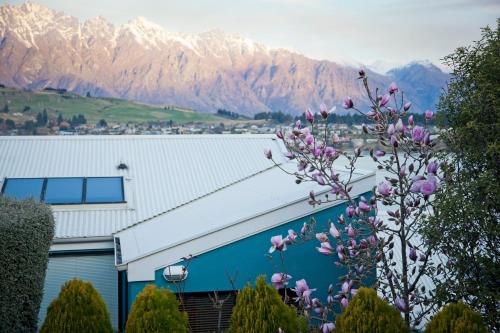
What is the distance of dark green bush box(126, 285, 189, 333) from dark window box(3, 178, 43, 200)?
8069 mm

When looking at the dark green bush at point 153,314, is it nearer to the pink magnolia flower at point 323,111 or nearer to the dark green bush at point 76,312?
the dark green bush at point 76,312

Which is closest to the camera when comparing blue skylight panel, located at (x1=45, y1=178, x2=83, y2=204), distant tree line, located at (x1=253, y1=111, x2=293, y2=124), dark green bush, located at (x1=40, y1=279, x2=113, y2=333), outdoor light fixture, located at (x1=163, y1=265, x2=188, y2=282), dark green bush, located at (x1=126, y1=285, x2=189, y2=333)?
dark green bush, located at (x1=126, y1=285, x2=189, y2=333)

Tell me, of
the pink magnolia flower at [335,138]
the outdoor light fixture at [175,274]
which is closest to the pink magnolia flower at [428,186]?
the pink magnolia flower at [335,138]

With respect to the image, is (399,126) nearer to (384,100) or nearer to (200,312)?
(384,100)

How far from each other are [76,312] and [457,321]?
412cm

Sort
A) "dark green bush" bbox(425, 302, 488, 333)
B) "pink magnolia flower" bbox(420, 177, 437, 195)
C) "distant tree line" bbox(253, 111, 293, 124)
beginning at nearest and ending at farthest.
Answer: "dark green bush" bbox(425, 302, 488, 333) → "pink magnolia flower" bbox(420, 177, 437, 195) → "distant tree line" bbox(253, 111, 293, 124)

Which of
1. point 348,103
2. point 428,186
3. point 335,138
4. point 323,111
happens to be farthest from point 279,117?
point 428,186

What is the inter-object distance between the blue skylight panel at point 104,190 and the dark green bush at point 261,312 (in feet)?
27.2

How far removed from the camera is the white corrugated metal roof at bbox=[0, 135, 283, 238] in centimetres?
1541

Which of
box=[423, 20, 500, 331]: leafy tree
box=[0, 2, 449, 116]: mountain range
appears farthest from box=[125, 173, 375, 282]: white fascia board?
box=[0, 2, 449, 116]: mountain range

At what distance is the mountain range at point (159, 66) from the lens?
112 metres

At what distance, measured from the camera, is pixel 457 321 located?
6.64 meters

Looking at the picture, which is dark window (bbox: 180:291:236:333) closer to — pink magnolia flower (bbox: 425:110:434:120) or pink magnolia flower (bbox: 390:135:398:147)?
pink magnolia flower (bbox: 390:135:398:147)

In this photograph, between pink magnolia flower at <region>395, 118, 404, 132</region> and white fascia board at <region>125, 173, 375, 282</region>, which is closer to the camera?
pink magnolia flower at <region>395, 118, 404, 132</region>
